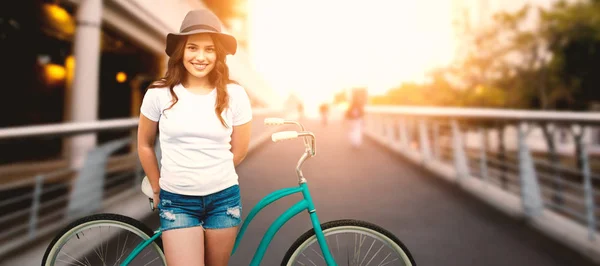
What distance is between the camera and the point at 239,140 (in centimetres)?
250

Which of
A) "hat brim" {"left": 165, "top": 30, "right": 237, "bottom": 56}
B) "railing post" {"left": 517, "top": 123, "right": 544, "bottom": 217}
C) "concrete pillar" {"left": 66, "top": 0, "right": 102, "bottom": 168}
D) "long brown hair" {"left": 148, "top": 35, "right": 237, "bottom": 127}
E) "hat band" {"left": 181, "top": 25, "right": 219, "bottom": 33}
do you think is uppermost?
"concrete pillar" {"left": 66, "top": 0, "right": 102, "bottom": 168}

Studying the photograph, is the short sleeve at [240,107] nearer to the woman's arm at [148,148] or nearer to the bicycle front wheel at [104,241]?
the woman's arm at [148,148]

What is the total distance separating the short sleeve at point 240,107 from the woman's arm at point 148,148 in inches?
13.3

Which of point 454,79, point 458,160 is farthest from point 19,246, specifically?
point 454,79

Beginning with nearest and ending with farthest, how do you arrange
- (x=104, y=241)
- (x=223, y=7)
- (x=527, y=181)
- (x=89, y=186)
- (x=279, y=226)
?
(x=279, y=226) < (x=104, y=241) < (x=89, y=186) < (x=527, y=181) < (x=223, y=7)

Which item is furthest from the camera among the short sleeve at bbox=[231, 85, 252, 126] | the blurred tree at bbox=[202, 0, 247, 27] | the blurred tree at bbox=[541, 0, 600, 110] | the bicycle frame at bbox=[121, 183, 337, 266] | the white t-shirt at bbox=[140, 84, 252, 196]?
the blurred tree at bbox=[202, 0, 247, 27]

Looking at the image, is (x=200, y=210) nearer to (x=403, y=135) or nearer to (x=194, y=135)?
(x=194, y=135)

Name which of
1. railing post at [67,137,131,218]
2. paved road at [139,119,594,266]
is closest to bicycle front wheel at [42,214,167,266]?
paved road at [139,119,594,266]

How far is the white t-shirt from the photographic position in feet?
7.58

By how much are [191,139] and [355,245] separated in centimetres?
92

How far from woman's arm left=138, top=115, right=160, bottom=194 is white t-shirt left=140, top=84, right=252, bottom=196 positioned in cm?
4

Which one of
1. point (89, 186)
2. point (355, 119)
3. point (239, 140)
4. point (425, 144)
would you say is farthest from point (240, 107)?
point (355, 119)

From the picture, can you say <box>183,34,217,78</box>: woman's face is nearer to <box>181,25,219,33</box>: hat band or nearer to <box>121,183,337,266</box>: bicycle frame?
<box>181,25,219,33</box>: hat band

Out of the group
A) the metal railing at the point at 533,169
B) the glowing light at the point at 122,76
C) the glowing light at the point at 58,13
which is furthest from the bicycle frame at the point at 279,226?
the glowing light at the point at 122,76
